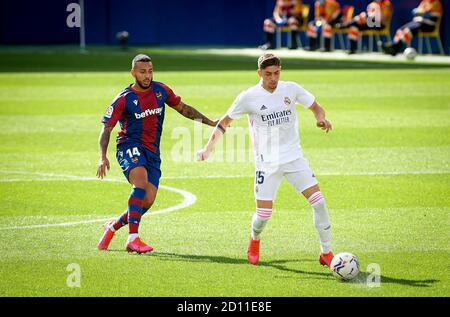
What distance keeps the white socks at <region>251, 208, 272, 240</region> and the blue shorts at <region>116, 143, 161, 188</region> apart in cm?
127

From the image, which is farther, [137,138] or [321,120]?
[137,138]

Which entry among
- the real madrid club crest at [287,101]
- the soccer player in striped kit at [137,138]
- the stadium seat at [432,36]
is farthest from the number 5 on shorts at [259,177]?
the stadium seat at [432,36]

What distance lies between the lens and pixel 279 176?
30.5 feet

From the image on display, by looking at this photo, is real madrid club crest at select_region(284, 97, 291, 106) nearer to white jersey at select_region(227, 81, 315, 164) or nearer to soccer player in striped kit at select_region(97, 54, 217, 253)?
white jersey at select_region(227, 81, 315, 164)

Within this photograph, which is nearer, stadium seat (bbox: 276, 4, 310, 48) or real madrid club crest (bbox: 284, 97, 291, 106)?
real madrid club crest (bbox: 284, 97, 291, 106)

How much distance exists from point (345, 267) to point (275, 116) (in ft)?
5.32

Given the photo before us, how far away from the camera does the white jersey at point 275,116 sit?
30.3 ft

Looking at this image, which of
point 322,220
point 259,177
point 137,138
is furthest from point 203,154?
point 322,220

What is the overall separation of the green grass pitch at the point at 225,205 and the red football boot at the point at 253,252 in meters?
0.13

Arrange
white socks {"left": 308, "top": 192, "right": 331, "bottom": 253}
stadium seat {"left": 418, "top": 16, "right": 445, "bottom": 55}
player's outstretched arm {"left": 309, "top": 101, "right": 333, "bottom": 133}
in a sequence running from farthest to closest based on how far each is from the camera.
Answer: stadium seat {"left": 418, "top": 16, "right": 445, "bottom": 55} < player's outstretched arm {"left": 309, "top": 101, "right": 333, "bottom": 133} < white socks {"left": 308, "top": 192, "right": 331, "bottom": 253}

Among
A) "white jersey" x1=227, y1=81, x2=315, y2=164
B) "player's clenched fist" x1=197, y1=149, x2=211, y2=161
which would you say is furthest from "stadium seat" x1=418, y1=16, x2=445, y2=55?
"player's clenched fist" x1=197, y1=149, x2=211, y2=161

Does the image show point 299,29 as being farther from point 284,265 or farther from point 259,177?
point 284,265

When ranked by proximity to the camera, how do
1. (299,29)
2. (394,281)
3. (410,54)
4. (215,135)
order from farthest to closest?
(299,29) < (410,54) < (215,135) < (394,281)

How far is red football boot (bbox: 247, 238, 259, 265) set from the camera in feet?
30.3
